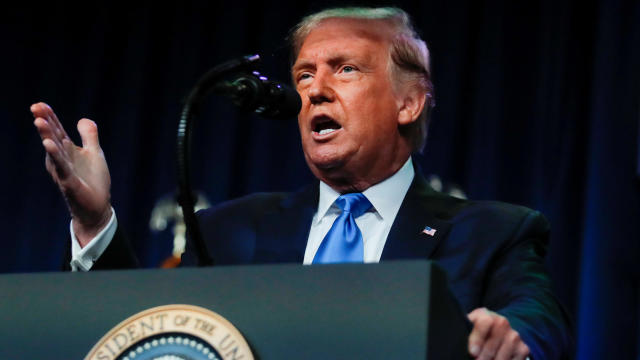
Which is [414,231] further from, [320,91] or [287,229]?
[320,91]

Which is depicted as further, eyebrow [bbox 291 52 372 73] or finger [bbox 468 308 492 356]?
eyebrow [bbox 291 52 372 73]

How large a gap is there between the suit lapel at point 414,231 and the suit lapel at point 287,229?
19cm

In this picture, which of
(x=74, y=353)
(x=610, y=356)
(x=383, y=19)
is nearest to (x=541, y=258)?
(x=383, y=19)

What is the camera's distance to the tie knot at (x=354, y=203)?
203 centimetres

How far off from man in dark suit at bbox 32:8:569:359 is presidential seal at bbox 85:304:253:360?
520 millimetres

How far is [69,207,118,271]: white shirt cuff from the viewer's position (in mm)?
1631

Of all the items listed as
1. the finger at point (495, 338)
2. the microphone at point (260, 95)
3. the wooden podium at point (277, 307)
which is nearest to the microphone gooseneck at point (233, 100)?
the microphone at point (260, 95)

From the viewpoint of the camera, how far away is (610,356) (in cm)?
313

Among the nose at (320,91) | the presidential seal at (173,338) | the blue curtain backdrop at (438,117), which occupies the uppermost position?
the nose at (320,91)

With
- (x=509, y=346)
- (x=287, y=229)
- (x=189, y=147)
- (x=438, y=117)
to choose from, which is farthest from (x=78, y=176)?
(x=438, y=117)

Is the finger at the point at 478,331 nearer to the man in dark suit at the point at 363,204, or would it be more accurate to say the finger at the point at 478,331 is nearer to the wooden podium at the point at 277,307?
the wooden podium at the point at 277,307

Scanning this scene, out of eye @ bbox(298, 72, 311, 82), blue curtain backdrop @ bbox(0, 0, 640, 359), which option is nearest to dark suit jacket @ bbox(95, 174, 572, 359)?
eye @ bbox(298, 72, 311, 82)

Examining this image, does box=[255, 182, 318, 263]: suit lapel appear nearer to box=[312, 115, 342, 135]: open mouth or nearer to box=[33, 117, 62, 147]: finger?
box=[312, 115, 342, 135]: open mouth

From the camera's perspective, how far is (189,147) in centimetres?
137
